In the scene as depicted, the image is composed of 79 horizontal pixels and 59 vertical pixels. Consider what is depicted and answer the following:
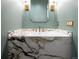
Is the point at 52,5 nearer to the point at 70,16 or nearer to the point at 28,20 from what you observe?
the point at 70,16

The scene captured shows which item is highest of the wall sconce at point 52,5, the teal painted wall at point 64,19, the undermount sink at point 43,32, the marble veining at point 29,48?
the wall sconce at point 52,5

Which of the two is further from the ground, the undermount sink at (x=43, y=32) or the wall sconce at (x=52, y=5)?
the wall sconce at (x=52, y=5)

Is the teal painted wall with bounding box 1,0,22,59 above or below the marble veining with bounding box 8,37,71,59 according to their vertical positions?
above

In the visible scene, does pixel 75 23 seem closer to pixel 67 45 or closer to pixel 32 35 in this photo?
pixel 67 45

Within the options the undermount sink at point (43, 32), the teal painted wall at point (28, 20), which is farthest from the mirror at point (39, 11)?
the undermount sink at point (43, 32)

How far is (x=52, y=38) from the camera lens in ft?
8.20

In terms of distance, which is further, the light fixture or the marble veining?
the light fixture

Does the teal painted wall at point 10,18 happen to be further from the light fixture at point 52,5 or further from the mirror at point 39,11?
the light fixture at point 52,5

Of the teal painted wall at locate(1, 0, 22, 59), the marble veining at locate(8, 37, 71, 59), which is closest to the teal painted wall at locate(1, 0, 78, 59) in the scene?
the teal painted wall at locate(1, 0, 22, 59)

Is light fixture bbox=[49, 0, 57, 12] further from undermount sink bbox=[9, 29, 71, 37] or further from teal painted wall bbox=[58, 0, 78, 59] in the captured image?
undermount sink bbox=[9, 29, 71, 37]

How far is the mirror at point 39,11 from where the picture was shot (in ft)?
8.59

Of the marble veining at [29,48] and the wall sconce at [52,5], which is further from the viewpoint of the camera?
the wall sconce at [52,5]

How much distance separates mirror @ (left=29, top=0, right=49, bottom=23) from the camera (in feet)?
8.59

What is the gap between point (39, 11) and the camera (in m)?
2.63
